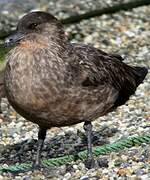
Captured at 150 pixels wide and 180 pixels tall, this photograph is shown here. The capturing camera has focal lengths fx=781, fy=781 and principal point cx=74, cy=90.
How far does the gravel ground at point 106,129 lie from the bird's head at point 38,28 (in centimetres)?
144

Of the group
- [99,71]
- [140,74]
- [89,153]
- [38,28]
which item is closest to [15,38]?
[38,28]

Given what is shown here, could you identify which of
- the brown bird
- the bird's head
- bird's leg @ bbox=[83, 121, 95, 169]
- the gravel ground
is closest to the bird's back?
the brown bird

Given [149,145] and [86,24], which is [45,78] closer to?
[149,145]

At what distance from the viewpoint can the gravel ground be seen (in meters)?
8.01

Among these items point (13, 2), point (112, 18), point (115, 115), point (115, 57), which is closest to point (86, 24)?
point (112, 18)

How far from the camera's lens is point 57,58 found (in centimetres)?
760

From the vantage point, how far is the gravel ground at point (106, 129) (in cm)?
801

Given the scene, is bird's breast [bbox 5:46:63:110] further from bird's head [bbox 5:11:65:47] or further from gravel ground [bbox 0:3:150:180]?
gravel ground [bbox 0:3:150:180]

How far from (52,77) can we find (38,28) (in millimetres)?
530

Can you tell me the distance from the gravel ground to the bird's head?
4.73 ft

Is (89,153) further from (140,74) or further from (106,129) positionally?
(106,129)

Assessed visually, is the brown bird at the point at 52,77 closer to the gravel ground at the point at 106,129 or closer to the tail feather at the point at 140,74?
the gravel ground at the point at 106,129

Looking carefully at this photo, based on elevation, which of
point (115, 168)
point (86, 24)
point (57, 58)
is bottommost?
point (115, 168)

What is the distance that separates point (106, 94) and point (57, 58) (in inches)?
30.5
